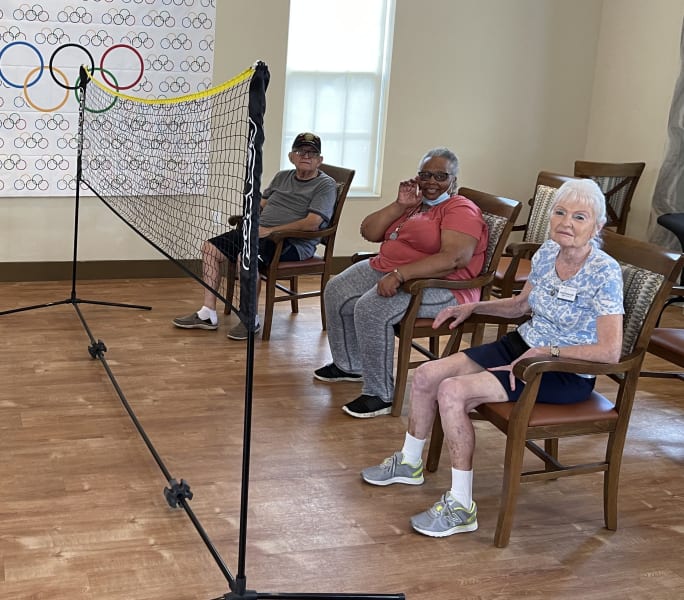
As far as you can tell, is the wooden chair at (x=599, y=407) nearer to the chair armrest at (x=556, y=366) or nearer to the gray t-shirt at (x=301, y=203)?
the chair armrest at (x=556, y=366)

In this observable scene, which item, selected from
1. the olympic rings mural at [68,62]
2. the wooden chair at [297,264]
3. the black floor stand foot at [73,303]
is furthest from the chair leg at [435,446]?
the olympic rings mural at [68,62]

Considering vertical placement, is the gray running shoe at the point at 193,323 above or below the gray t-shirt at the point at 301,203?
below

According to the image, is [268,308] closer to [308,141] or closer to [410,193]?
[308,141]

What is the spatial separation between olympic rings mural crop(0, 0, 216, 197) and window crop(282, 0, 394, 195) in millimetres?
643

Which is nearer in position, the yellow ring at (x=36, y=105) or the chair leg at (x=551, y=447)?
the chair leg at (x=551, y=447)

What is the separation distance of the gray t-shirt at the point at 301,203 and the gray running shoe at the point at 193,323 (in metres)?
0.63

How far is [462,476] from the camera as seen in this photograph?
3002 mm

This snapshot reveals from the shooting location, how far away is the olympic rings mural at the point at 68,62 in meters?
5.54

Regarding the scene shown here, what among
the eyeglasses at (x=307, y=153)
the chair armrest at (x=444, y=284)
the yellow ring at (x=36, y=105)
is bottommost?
the chair armrest at (x=444, y=284)

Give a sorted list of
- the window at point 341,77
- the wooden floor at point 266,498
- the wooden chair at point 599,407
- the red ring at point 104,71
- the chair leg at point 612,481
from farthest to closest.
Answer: the window at point 341,77, the red ring at point 104,71, the chair leg at point 612,481, the wooden chair at point 599,407, the wooden floor at point 266,498

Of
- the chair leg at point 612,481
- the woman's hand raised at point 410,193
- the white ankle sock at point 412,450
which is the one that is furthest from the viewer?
the woman's hand raised at point 410,193

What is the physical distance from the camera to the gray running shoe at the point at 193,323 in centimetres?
511

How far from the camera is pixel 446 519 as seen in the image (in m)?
3.00

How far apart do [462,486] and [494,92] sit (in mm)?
4308
